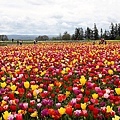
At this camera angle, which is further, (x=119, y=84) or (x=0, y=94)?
(x=119, y=84)

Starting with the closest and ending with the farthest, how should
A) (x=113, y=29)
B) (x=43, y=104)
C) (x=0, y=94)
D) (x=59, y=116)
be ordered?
(x=59, y=116), (x=43, y=104), (x=0, y=94), (x=113, y=29)

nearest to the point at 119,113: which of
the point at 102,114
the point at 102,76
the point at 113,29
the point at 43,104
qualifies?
the point at 102,114

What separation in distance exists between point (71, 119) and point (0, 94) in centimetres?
165

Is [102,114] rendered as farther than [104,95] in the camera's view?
No

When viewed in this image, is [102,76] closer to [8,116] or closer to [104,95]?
[104,95]

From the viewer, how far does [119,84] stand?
5.59 metres

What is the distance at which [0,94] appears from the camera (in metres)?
5.21

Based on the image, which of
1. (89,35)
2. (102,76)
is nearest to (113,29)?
(89,35)

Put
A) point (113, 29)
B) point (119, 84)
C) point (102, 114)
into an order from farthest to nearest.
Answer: point (113, 29), point (119, 84), point (102, 114)

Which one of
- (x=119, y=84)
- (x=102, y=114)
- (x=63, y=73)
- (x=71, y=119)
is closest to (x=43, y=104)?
(x=71, y=119)

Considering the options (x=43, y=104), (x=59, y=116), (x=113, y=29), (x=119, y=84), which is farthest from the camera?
(x=113, y=29)

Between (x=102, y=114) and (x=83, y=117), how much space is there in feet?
0.80

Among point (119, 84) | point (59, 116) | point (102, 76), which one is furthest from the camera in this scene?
point (102, 76)

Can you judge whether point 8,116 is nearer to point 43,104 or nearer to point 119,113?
point 43,104
